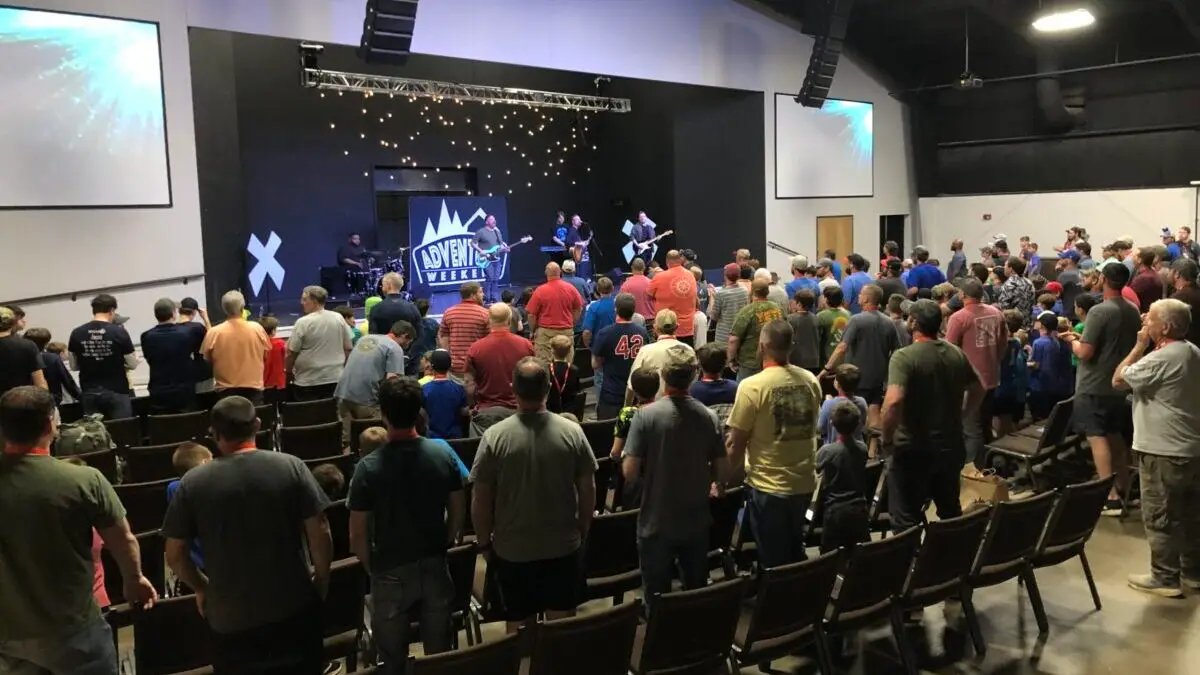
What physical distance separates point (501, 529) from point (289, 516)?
0.80 meters

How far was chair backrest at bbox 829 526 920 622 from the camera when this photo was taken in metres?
3.39

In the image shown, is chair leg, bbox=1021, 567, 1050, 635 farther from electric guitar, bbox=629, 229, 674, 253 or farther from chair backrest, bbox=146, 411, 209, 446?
electric guitar, bbox=629, 229, 674, 253

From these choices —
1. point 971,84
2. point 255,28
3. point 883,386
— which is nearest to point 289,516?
point 883,386

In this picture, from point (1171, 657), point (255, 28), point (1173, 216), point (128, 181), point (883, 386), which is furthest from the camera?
point (1173, 216)

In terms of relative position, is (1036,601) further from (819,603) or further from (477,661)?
(477,661)

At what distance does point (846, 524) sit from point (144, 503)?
331cm

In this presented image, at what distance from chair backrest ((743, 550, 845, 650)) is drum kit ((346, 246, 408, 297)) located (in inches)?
448

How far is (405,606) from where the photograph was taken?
9.72 ft

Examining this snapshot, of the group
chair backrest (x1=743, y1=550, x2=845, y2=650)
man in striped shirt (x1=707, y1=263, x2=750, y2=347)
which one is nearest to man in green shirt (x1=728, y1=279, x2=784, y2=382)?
man in striped shirt (x1=707, y1=263, x2=750, y2=347)

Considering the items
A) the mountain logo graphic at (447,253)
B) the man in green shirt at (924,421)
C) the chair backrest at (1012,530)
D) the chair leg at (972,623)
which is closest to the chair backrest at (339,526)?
the man in green shirt at (924,421)

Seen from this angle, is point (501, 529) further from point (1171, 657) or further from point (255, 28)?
point (255, 28)

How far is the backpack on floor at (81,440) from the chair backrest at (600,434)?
2.69 meters

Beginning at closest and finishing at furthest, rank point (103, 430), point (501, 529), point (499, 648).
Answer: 1. point (499, 648)
2. point (501, 529)
3. point (103, 430)

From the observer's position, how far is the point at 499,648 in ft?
8.65
